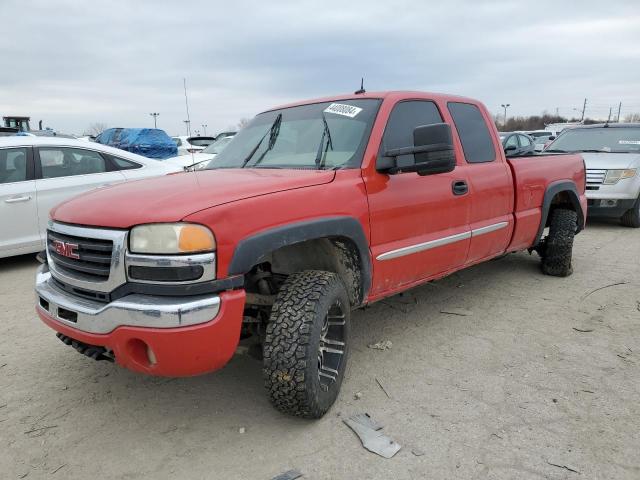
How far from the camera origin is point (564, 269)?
5090 millimetres

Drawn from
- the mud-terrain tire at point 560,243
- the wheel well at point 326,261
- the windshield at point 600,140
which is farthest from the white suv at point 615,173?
the wheel well at point 326,261

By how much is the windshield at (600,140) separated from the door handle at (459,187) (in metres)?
6.11

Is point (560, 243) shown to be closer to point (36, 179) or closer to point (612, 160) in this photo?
point (612, 160)

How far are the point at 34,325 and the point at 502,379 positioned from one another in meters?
3.67

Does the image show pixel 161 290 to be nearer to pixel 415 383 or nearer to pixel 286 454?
pixel 286 454

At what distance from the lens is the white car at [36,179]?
563 cm

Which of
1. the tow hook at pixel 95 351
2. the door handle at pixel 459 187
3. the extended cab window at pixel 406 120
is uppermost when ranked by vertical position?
the extended cab window at pixel 406 120

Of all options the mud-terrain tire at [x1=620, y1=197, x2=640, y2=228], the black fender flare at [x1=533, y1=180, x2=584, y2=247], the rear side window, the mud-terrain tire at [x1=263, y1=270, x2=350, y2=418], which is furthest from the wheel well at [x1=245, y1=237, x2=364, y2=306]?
the mud-terrain tire at [x1=620, y1=197, x2=640, y2=228]

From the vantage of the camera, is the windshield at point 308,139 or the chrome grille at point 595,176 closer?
the windshield at point 308,139

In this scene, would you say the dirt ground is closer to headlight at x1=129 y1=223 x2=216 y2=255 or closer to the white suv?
headlight at x1=129 y1=223 x2=216 y2=255

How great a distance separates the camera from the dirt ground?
2295 millimetres

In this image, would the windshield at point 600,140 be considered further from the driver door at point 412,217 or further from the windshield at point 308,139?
the windshield at point 308,139

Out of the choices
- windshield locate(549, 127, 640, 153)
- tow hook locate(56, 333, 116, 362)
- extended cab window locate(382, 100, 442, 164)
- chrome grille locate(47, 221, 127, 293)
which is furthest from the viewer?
windshield locate(549, 127, 640, 153)

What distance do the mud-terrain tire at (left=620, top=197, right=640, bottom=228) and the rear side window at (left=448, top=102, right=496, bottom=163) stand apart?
198 inches
